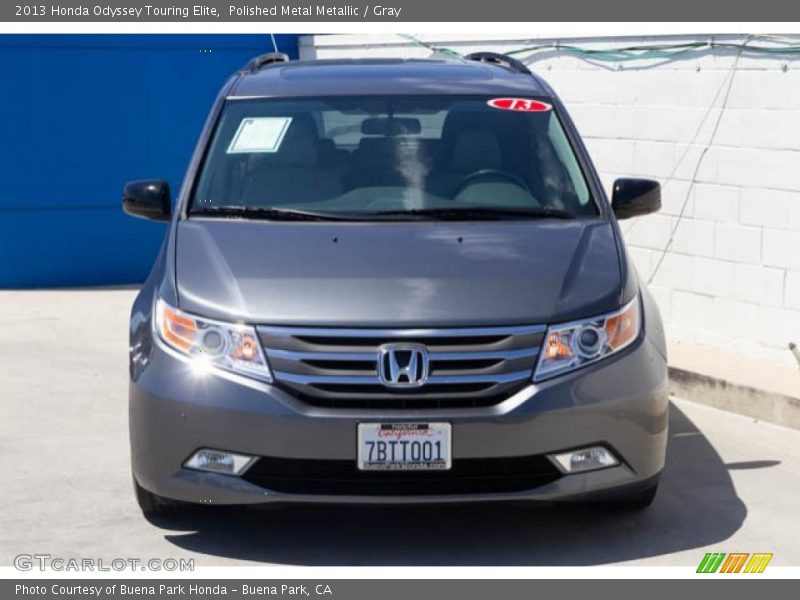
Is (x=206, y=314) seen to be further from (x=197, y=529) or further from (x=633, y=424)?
(x=633, y=424)

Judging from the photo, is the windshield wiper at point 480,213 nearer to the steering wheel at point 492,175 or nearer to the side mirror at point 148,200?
the steering wheel at point 492,175

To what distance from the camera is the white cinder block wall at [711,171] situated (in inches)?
364

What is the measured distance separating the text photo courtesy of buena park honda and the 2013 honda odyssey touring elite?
0.03 feet

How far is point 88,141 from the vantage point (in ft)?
43.6

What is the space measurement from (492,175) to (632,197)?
0.66 metres

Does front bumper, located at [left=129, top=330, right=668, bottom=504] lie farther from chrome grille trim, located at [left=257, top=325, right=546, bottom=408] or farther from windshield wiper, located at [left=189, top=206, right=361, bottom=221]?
windshield wiper, located at [left=189, top=206, right=361, bottom=221]

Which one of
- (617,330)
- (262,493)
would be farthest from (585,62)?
(262,493)

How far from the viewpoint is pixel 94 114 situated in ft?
43.6

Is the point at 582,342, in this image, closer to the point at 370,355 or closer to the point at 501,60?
the point at 370,355

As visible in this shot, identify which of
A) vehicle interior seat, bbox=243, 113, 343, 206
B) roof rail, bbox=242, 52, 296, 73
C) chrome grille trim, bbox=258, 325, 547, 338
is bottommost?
chrome grille trim, bbox=258, 325, 547, 338

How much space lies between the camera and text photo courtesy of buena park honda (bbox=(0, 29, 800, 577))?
228 inches

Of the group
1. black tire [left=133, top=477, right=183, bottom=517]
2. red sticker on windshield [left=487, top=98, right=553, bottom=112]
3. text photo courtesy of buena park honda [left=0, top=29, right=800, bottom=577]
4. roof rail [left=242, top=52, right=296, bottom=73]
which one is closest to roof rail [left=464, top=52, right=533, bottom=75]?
text photo courtesy of buena park honda [left=0, top=29, right=800, bottom=577]

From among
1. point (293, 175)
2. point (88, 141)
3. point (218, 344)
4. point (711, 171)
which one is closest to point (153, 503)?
point (218, 344)

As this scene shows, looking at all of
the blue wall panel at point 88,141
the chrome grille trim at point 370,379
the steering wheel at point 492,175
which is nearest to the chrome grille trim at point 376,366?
the chrome grille trim at point 370,379
